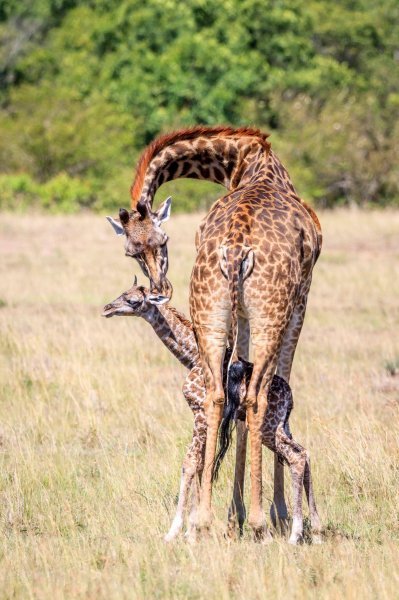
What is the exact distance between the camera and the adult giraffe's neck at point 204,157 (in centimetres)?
755

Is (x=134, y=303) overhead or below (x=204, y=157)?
below

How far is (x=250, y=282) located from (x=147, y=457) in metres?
2.09

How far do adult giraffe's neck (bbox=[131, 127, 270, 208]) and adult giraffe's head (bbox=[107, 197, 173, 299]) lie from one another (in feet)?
1.69

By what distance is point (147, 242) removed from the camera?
688 cm

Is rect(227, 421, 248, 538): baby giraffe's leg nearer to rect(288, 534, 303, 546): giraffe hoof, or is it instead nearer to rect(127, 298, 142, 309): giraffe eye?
rect(288, 534, 303, 546): giraffe hoof

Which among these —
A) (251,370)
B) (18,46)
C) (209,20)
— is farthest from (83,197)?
(251,370)

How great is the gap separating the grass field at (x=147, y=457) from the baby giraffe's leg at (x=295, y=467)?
177 mm

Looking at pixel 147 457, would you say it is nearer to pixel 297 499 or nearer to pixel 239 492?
pixel 239 492

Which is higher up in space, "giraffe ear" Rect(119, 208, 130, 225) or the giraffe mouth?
"giraffe ear" Rect(119, 208, 130, 225)

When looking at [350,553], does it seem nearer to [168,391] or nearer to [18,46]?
[168,391]

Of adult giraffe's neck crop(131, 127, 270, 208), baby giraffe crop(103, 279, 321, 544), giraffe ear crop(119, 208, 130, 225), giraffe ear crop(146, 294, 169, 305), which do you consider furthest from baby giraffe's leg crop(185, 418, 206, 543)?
adult giraffe's neck crop(131, 127, 270, 208)

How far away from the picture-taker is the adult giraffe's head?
6.88 metres

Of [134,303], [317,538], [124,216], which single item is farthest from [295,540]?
[124,216]

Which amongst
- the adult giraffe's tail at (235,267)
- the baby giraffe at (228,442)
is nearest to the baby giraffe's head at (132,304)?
the baby giraffe at (228,442)
